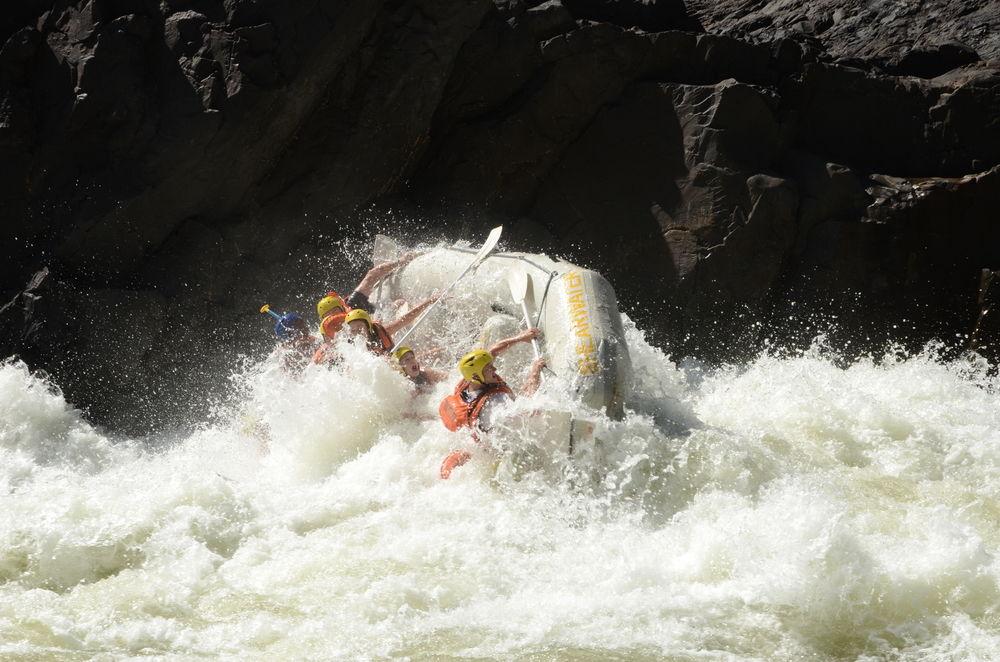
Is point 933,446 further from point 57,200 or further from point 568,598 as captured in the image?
point 57,200

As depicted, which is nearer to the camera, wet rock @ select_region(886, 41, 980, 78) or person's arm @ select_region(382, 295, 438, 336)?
person's arm @ select_region(382, 295, 438, 336)

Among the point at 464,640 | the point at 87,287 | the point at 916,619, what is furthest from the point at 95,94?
the point at 916,619

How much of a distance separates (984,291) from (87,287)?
7.50m

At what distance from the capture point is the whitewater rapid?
A: 421 centimetres

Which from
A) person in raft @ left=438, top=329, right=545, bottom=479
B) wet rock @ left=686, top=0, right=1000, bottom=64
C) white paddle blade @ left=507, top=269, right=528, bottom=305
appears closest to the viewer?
person in raft @ left=438, top=329, right=545, bottom=479

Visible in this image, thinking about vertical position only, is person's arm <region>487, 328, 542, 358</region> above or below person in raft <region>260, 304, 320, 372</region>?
below

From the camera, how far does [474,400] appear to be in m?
5.75

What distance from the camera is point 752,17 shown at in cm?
1030

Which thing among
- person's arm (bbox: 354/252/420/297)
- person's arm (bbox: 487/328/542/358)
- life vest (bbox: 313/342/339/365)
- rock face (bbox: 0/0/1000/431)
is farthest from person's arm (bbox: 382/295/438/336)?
rock face (bbox: 0/0/1000/431)

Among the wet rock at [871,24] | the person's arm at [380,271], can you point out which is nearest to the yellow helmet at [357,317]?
the person's arm at [380,271]

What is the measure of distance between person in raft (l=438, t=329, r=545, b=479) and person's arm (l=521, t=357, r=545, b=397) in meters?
0.01

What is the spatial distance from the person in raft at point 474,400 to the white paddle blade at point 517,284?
1.25m

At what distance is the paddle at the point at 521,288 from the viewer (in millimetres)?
6902

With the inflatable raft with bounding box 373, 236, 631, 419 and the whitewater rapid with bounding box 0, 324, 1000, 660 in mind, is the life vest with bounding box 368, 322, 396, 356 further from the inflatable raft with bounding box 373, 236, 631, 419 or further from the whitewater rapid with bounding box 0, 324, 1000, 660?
the inflatable raft with bounding box 373, 236, 631, 419
